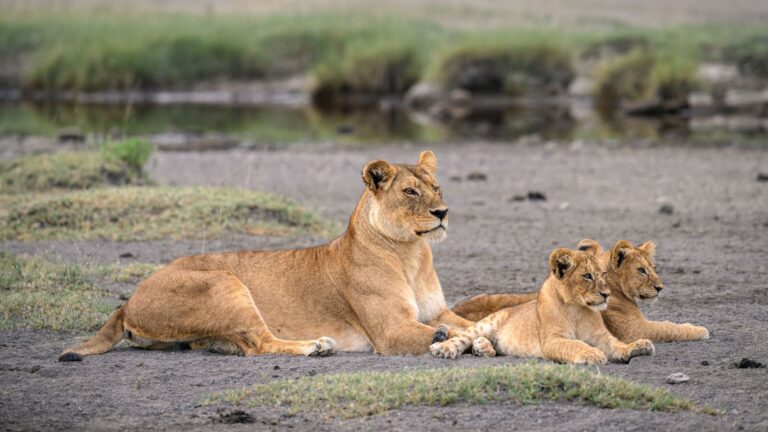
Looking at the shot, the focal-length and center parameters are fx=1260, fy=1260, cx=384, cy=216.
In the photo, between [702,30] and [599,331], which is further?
[702,30]

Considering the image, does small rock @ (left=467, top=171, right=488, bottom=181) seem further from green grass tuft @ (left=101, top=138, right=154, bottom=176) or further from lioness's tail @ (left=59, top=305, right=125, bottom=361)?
lioness's tail @ (left=59, top=305, right=125, bottom=361)

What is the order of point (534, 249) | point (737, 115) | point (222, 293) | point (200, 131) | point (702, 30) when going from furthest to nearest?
point (702, 30) → point (737, 115) → point (200, 131) → point (534, 249) → point (222, 293)

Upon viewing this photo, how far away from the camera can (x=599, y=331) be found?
297 inches

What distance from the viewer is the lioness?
7848mm

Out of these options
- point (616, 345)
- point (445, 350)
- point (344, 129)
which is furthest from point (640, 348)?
point (344, 129)

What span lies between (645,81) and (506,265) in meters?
22.5

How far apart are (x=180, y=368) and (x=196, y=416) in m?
1.08

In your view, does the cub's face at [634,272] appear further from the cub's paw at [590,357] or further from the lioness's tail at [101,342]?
the lioness's tail at [101,342]

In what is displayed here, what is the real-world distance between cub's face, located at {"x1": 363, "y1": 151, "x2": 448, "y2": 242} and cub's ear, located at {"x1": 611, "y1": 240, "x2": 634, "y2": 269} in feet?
3.49

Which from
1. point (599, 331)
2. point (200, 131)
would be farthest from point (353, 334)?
point (200, 131)

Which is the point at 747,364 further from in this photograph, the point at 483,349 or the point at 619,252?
the point at 483,349

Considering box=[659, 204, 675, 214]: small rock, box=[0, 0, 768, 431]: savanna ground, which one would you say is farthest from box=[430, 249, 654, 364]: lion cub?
box=[659, 204, 675, 214]: small rock

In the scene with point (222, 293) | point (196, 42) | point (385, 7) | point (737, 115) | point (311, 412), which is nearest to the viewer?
point (311, 412)

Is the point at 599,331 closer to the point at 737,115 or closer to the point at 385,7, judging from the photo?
the point at 737,115
